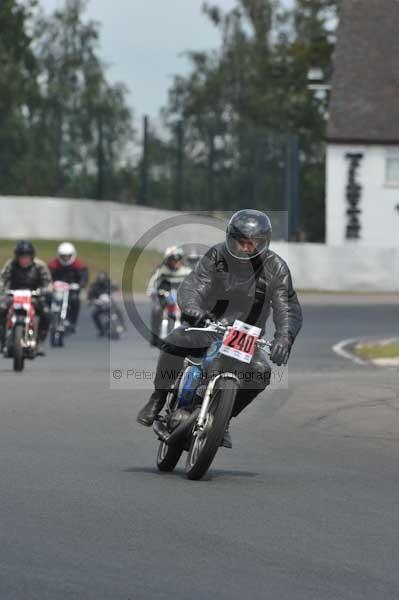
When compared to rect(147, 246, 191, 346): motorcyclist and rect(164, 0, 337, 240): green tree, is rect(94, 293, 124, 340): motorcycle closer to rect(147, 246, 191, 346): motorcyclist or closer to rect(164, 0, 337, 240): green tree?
rect(147, 246, 191, 346): motorcyclist

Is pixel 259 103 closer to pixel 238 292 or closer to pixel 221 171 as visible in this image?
pixel 221 171

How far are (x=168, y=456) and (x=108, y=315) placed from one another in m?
19.1

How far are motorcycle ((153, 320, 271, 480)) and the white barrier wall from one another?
35.4m

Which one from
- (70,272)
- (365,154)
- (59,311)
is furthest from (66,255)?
(365,154)

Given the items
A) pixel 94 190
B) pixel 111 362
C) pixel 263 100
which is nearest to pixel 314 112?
pixel 263 100

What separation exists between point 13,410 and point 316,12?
6755 cm

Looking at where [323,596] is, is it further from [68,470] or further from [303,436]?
[303,436]

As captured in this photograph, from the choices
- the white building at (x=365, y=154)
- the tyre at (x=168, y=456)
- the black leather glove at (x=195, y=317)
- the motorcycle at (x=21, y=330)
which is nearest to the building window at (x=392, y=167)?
the white building at (x=365, y=154)

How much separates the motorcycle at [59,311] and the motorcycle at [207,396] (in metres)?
16.4

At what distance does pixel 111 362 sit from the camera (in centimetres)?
2327

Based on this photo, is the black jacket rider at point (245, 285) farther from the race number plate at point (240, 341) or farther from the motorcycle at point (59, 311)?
the motorcycle at point (59, 311)

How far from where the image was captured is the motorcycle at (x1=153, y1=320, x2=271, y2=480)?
10.1 metres

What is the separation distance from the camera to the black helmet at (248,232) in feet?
34.1

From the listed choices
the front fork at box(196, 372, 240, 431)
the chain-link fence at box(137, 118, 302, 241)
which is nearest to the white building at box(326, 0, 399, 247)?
the chain-link fence at box(137, 118, 302, 241)
